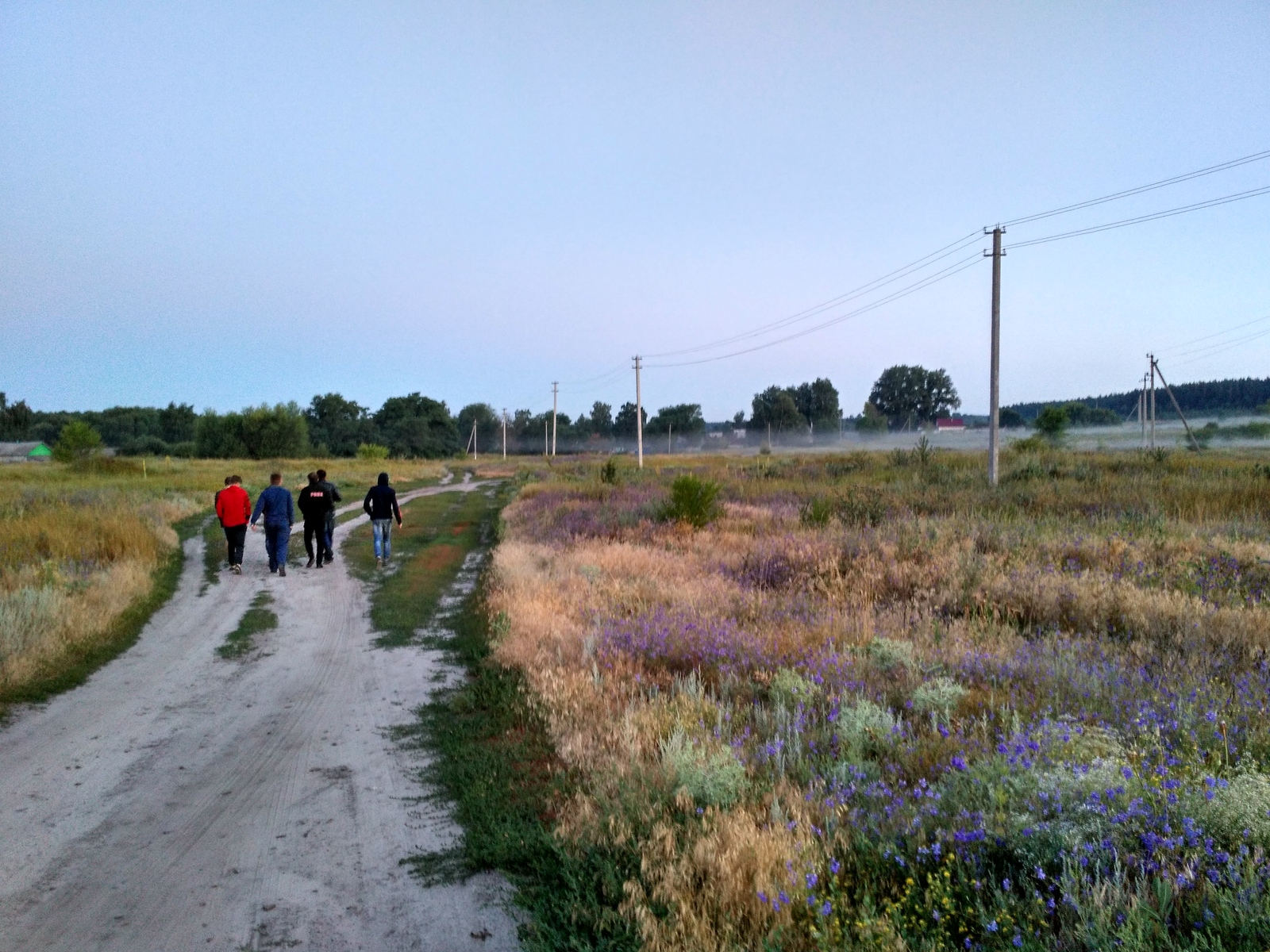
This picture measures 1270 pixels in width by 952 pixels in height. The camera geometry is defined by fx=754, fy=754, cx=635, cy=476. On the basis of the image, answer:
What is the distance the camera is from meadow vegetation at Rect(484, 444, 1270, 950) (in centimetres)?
291

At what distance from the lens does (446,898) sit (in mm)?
3896

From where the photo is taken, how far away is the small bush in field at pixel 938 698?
16.5 feet

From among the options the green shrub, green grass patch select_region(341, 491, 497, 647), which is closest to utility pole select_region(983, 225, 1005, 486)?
green grass patch select_region(341, 491, 497, 647)

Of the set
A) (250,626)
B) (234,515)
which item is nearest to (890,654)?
(250,626)

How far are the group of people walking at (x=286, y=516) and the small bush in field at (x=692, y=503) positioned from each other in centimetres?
581

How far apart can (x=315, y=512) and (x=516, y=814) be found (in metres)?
11.4

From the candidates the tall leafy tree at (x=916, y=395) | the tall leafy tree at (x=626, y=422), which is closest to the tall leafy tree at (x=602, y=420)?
the tall leafy tree at (x=626, y=422)

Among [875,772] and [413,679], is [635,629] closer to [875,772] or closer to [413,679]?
[413,679]

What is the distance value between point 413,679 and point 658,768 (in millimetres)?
4323

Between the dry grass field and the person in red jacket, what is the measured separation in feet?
3.52

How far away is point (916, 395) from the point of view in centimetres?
11056

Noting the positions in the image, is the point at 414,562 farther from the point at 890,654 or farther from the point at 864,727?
the point at 864,727

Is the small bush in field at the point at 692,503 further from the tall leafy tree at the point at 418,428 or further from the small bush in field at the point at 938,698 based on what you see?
the tall leafy tree at the point at 418,428

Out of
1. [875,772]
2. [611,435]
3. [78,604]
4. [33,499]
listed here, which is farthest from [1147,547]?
[611,435]
